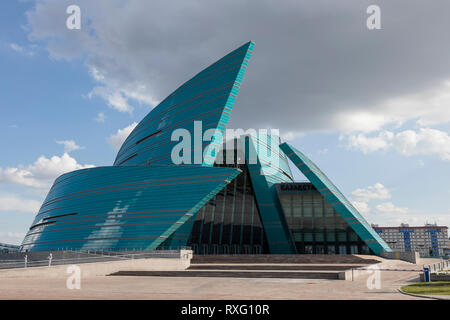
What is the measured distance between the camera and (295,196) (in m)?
60.2

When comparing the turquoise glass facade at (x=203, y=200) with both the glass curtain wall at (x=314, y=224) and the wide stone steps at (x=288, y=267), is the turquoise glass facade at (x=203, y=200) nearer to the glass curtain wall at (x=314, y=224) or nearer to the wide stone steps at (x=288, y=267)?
the glass curtain wall at (x=314, y=224)

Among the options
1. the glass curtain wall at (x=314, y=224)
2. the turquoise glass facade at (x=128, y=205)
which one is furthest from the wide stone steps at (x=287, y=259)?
the glass curtain wall at (x=314, y=224)

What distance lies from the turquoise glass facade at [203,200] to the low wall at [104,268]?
10.4 meters

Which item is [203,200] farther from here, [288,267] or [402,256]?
[402,256]

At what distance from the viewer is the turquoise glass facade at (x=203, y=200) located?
47625mm

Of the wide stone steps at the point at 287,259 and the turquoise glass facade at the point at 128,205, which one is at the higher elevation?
the turquoise glass facade at the point at 128,205

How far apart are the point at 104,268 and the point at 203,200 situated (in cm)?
2071

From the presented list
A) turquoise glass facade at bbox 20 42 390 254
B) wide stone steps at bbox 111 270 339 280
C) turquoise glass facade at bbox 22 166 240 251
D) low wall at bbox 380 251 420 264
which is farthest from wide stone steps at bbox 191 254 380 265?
wide stone steps at bbox 111 270 339 280

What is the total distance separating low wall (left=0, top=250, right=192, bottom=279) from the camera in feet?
73.4

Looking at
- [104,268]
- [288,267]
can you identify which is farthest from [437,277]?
[104,268]

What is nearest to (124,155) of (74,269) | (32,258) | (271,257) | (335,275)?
(32,258)

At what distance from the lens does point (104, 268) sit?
90.9 ft

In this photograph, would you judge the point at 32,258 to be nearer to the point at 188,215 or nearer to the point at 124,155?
the point at 188,215
